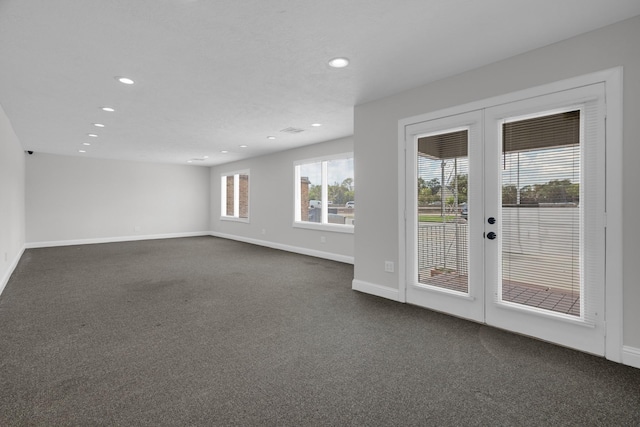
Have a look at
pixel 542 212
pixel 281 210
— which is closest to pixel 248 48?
pixel 542 212

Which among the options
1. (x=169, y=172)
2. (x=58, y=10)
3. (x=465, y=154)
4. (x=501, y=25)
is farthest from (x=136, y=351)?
(x=169, y=172)

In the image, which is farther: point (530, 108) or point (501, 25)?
point (530, 108)

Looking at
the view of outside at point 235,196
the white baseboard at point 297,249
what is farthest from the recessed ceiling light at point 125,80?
the view of outside at point 235,196

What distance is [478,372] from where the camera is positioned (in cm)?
213

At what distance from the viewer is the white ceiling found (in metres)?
2.05

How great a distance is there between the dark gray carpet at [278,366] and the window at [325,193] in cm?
264

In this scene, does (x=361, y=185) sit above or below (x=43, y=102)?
below

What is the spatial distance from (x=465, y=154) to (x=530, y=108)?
640mm

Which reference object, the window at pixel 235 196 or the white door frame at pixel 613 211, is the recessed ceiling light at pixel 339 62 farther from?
the window at pixel 235 196

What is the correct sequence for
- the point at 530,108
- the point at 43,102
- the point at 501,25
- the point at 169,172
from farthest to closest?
the point at 169,172, the point at 43,102, the point at 530,108, the point at 501,25

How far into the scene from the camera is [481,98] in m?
2.93

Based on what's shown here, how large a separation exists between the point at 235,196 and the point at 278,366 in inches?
312

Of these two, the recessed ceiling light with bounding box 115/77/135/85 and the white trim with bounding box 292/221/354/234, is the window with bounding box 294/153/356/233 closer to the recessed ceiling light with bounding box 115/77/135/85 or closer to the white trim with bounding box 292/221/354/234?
the white trim with bounding box 292/221/354/234

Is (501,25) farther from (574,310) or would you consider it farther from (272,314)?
(272,314)
